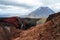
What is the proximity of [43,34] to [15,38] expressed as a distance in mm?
3232

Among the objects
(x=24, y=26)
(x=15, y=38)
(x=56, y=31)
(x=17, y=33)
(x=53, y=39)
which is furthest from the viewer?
(x=24, y=26)

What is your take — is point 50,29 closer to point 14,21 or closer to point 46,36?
point 46,36

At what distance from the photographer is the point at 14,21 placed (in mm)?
26938

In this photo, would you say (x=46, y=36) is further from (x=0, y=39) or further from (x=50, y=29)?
(x=0, y=39)

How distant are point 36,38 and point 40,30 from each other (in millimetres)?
1416

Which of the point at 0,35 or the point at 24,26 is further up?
the point at 0,35

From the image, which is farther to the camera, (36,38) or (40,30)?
(40,30)

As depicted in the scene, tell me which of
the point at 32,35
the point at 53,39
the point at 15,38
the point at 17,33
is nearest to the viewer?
the point at 53,39

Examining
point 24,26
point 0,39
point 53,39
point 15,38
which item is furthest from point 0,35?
point 24,26

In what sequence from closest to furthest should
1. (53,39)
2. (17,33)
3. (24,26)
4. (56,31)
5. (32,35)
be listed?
(53,39)
(56,31)
(32,35)
(17,33)
(24,26)

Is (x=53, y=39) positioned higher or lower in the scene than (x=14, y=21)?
higher

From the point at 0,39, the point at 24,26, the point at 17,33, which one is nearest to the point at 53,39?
the point at 0,39

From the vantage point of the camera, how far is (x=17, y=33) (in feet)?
62.1

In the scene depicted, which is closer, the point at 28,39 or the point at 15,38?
the point at 28,39
